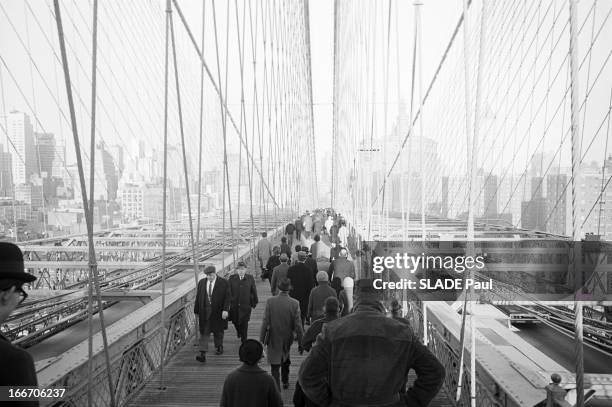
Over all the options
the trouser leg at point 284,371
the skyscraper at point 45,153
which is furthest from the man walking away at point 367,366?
the skyscraper at point 45,153

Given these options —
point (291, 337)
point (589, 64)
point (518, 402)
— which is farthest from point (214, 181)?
point (518, 402)

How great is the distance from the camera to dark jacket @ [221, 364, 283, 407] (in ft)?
7.09

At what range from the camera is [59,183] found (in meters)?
4.39

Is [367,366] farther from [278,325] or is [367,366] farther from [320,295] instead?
[320,295]

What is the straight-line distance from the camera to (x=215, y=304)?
461 cm

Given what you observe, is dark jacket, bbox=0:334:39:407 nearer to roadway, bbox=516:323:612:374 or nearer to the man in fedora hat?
the man in fedora hat

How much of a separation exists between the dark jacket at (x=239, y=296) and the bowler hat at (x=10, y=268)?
353cm

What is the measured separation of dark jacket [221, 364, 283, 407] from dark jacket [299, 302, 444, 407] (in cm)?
48

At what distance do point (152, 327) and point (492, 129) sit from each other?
9.95 meters

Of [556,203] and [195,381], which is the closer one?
[195,381]

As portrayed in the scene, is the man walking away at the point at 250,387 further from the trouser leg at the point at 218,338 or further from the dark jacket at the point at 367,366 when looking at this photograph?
the trouser leg at the point at 218,338

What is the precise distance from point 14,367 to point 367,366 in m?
0.99

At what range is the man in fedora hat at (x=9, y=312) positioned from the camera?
3.50 ft

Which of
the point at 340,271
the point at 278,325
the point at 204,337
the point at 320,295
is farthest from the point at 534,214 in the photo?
the point at 278,325
